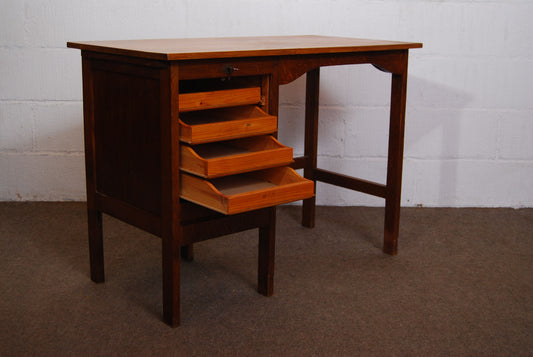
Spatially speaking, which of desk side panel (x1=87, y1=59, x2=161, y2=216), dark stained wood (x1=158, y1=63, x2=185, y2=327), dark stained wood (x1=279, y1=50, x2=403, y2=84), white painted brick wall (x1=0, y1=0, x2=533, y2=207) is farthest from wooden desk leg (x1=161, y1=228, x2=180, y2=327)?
white painted brick wall (x1=0, y1=0, x2=533, y2=207)

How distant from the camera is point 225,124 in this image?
2018 mm

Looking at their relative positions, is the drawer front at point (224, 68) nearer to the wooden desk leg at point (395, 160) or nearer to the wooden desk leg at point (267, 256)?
the wooden desk leg at point (267, 256)

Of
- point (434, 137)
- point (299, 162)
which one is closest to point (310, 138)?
point (299, 162)

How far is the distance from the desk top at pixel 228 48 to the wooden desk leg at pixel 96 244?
1.96 feet

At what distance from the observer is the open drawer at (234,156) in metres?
1.94

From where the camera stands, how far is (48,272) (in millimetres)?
2568

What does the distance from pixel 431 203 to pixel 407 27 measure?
3.04 ft

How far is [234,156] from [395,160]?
102 centimetres

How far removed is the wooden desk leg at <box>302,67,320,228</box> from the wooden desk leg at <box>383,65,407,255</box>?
1.40 ft

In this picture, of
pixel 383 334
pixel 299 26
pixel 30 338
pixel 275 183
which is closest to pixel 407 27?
pixel 299 26

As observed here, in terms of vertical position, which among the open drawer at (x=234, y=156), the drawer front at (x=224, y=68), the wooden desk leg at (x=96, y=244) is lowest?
the wooden desk leg at (x=96, y=244)

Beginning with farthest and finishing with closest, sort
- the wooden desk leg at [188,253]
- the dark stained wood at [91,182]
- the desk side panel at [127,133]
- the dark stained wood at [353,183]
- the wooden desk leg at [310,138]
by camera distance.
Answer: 1. the wooden desk leg at [310,138]
2. the dark stained wood at [353,183]
3. the wooden desk leg at [188,253]
4. the dark stained wood at [91,182]
5. the desk side panel at [127,133]

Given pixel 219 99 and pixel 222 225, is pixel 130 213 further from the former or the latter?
pixel 219 99

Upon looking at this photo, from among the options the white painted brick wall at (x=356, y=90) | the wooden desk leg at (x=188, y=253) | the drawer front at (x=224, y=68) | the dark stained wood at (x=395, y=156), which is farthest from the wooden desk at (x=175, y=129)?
the white painted brick wall at (x=356, y=90)
